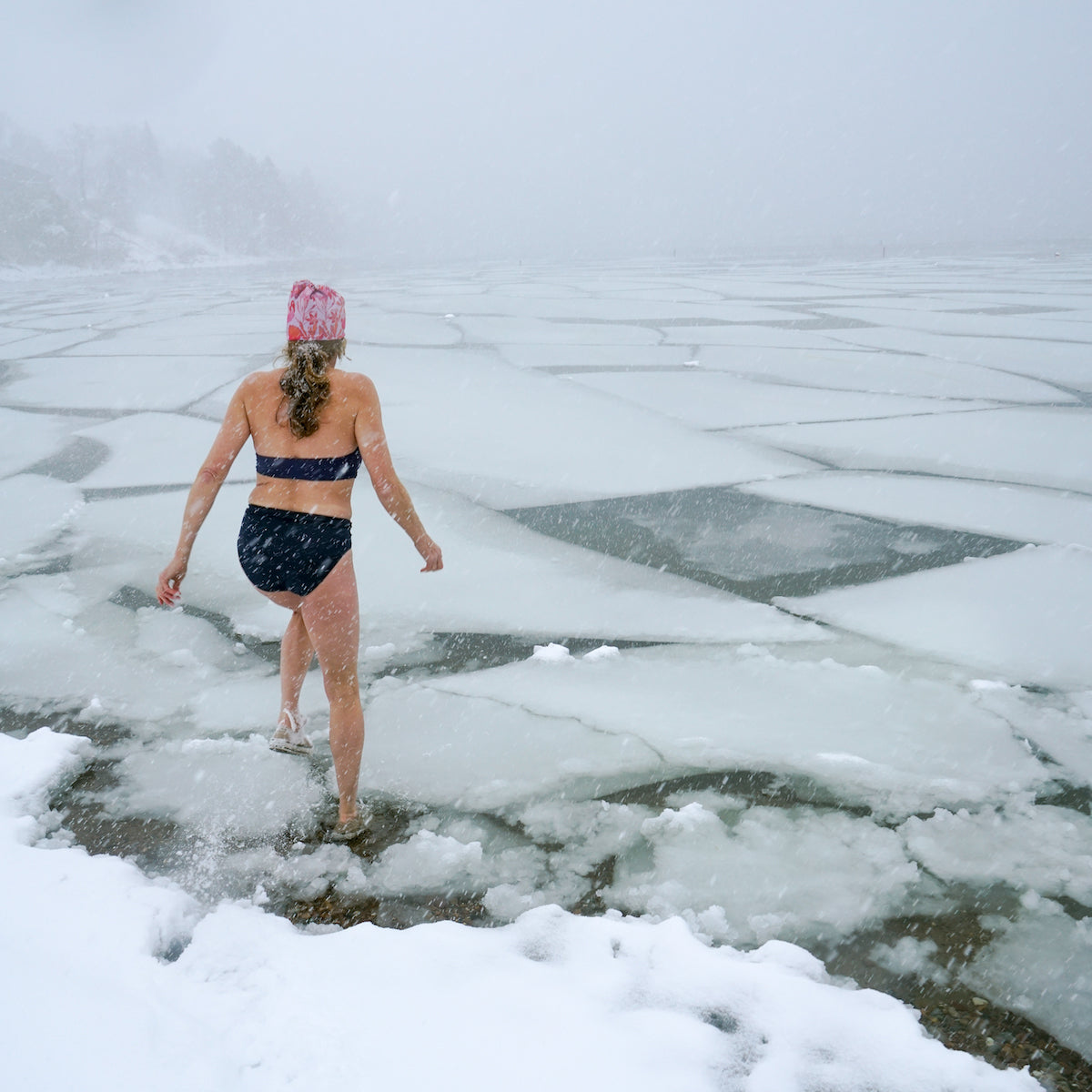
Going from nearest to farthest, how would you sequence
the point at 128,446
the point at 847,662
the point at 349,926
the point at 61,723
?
the point at 349,926 < the point at 61,723 < the point at 847,662 < the point at 128,446

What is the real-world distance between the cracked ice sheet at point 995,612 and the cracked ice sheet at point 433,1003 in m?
1.61

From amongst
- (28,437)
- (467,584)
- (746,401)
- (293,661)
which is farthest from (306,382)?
(746,401)

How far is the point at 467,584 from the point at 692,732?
1383mm

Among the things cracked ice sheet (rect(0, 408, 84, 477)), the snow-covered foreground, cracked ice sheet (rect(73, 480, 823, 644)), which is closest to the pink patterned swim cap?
the snow-covered foreground

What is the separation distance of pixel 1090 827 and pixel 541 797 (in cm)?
133

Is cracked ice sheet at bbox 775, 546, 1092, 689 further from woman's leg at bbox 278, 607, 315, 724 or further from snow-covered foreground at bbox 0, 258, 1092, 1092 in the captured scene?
woman's leg at bbox 278, 607, 315, 724

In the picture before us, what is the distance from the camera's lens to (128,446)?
596cm

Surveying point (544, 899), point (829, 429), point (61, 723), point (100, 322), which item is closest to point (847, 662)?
point (544, 899)

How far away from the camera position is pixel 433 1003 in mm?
1665

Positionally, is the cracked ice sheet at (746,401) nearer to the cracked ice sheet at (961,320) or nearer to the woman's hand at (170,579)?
the cracked ice sheet at (961,320)

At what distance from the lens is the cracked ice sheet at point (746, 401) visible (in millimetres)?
6512

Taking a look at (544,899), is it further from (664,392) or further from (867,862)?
(664,392)

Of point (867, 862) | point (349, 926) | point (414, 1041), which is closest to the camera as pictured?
point (414, 1041)

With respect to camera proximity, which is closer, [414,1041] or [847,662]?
[414,1041]
